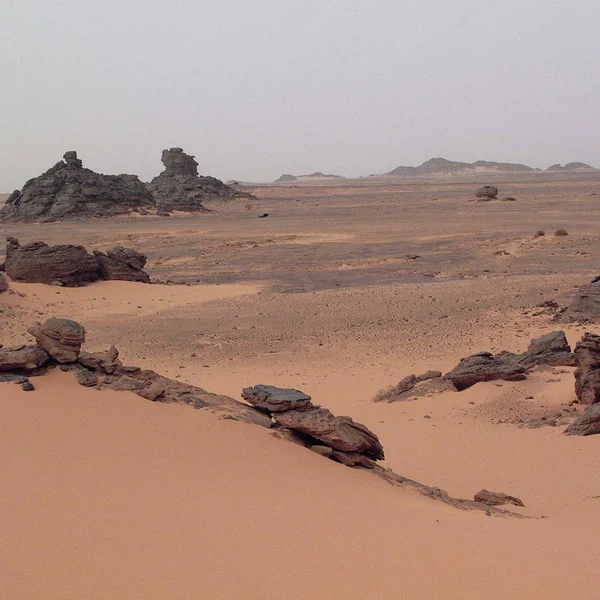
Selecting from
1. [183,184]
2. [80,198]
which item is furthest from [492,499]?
[183,184]

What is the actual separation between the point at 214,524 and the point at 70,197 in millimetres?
65033

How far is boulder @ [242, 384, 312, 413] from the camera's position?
658 cm

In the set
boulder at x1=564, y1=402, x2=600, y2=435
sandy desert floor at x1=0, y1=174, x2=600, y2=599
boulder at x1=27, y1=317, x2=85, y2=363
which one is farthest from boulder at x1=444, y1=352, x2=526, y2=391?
boulder at x1=27, y1=317, x2=85, y2=363

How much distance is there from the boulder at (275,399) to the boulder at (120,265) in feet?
65.6

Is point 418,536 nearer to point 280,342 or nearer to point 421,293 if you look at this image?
point 280,342

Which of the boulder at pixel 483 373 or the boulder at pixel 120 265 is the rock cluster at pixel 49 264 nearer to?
the boulder at pixel 120 265

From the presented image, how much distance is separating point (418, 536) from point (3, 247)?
148 ft

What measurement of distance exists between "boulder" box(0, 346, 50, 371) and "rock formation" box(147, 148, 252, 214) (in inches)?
2688

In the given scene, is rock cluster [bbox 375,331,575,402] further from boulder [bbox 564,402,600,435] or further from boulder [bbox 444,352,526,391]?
boulder [bbox 564,402,600,435]

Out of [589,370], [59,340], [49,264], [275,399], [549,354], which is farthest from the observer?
[49,264]

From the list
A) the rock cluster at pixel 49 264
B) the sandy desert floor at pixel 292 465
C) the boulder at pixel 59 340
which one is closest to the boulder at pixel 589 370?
the sandy desert floor at pixel 292 465

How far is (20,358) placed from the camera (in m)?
5.96

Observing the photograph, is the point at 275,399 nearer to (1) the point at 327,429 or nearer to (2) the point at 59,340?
(1) the point at 327,429

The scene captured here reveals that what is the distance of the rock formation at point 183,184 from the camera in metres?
78.3
